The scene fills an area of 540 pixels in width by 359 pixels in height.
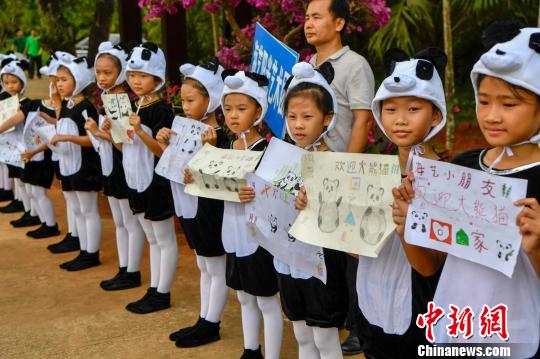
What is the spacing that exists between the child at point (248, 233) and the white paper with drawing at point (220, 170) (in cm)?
10

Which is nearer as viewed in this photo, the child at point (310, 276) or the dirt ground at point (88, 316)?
the child at point (310, 276)

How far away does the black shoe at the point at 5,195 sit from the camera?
934 centimetres

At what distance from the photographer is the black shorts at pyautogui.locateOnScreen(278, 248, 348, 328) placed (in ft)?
10.9

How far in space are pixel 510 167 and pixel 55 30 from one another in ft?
35.3

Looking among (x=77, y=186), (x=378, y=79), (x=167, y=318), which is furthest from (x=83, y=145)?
(x=378, y=79)

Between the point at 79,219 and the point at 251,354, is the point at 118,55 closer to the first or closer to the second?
the point at 79,219

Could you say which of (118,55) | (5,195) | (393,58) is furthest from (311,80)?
(5,195)

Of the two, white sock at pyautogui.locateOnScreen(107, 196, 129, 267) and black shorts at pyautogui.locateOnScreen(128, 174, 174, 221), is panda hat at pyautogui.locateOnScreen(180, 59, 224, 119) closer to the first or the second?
black shorts at pyautogui.locateOnScreen(128, 174, 174, 221)

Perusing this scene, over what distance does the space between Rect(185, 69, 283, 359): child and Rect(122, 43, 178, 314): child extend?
1091 mm

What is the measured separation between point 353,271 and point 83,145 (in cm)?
284

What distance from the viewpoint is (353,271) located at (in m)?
4.46

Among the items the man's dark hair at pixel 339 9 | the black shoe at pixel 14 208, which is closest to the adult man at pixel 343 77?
the man's dark hair at pixel 339 9

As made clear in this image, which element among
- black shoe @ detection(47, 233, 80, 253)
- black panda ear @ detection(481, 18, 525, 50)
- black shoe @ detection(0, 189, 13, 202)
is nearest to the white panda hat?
black panda ear @ detection(481, 18, 525, 50)

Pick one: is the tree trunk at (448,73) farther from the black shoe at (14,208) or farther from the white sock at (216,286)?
the black shoe at (14,208)
